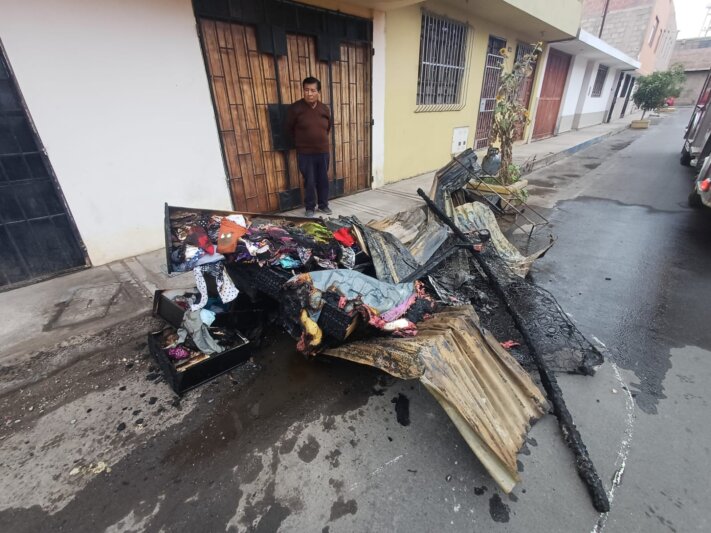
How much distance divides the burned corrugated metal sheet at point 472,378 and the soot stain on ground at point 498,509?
156 millimetres

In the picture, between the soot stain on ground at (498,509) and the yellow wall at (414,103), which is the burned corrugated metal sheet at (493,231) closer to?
the soot stain on ground at (498,509)

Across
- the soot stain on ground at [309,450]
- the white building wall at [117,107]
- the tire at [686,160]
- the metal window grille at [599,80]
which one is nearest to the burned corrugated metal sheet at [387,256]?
the soot stain on ground at [309,450]

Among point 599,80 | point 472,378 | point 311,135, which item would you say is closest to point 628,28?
point 599,80

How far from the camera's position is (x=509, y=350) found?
2.46m

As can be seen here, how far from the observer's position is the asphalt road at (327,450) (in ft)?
5.07

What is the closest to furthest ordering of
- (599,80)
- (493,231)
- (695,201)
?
1. (493,231)
2. (695,201)
3. (599,80)

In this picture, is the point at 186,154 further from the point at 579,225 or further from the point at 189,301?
the point at 579,225

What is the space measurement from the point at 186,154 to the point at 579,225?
19.3 feet

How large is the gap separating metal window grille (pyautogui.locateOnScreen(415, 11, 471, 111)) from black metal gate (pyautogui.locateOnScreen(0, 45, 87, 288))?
20.5 feet

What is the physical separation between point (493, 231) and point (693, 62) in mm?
58299

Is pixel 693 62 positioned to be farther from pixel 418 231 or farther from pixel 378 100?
pixel 418 231

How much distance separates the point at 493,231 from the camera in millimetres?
3836

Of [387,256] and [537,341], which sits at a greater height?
[387,256]

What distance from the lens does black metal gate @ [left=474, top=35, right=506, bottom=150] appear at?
8.76 metres
